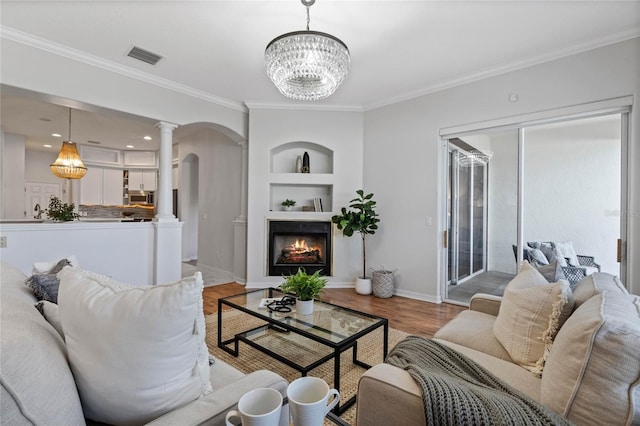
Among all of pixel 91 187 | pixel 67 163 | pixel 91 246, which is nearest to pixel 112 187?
pixel 91 187

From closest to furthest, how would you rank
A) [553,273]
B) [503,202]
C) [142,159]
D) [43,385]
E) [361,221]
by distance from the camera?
[43,385], [553,273], [503,202], [361,221], [142,159]

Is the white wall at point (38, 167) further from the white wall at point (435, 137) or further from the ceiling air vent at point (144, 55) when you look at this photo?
the white wall at point (435, 137)

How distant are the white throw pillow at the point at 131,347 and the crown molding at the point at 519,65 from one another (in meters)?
3.93

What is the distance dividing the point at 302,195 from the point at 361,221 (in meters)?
1.24

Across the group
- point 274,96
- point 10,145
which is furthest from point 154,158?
point 274,96

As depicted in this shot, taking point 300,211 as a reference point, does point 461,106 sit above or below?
above

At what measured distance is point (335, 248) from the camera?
4.68m

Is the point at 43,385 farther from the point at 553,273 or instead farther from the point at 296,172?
the point at 296,172

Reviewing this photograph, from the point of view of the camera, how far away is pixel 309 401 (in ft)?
2.92

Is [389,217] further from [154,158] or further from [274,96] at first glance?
[154,158]

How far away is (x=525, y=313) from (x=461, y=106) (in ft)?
9.82

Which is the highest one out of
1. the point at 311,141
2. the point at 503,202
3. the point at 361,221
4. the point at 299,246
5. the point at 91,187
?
the point at 311,141

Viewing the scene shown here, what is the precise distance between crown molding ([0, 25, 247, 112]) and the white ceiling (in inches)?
0.5

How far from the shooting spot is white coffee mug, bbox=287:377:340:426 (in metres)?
0.80
